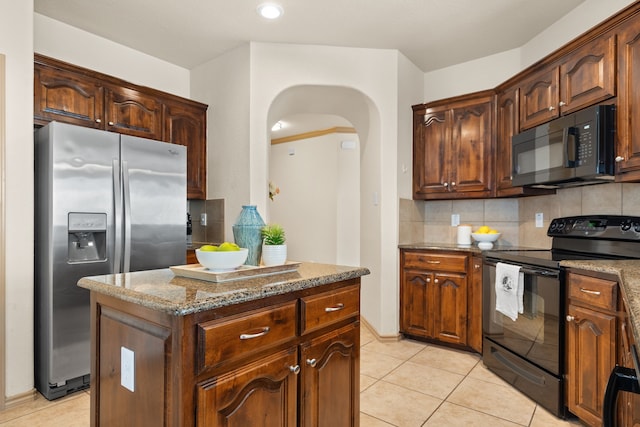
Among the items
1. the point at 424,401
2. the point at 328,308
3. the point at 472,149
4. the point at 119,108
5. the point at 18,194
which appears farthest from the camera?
the point at 472,149

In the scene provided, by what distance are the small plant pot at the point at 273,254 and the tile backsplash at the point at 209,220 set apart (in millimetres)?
2138

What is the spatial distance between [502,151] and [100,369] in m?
3.27

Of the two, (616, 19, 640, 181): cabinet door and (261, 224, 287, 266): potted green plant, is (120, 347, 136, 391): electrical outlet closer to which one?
(261, 224, 287, 266): potted green plant

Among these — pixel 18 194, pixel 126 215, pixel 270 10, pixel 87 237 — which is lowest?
pixel 87 237

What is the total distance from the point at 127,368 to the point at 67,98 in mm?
2468

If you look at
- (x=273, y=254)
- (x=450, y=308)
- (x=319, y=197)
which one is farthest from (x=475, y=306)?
(x=319, y=197)

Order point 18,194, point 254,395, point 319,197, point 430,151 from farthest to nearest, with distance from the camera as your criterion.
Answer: point 319,197, point 430,151, point 18,194, point 254,395

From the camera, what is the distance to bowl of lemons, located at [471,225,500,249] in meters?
3.42

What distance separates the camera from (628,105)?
2.21 m

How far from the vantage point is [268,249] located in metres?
1.64

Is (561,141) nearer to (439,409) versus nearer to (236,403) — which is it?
(439,409)

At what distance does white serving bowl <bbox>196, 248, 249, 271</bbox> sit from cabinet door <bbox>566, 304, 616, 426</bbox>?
1.84 m

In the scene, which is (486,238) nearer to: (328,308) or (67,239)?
(328,308)

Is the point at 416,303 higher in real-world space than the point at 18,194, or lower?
lower
